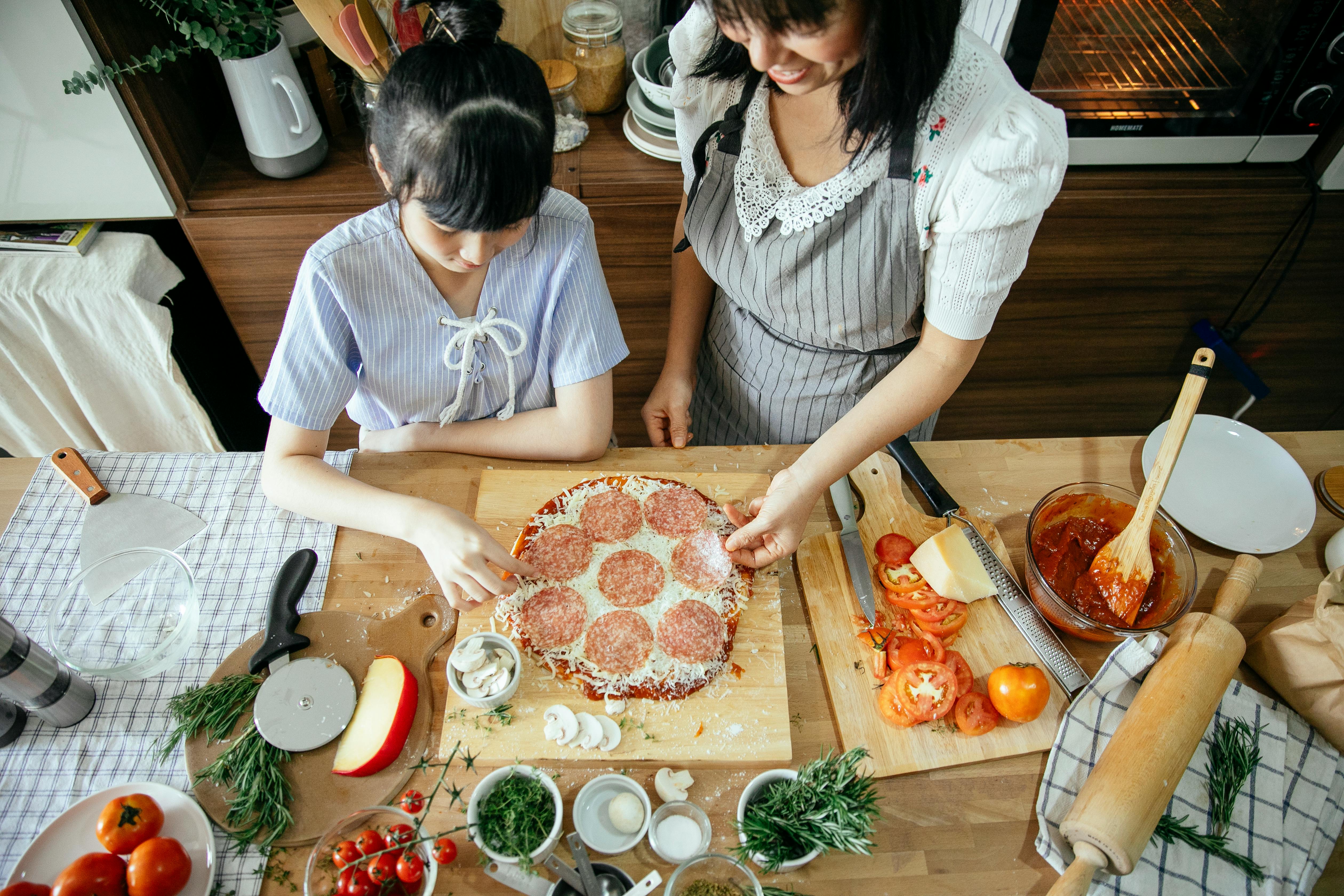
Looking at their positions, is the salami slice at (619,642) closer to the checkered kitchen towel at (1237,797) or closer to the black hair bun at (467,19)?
the checkered kitchen towel at (1237,797)

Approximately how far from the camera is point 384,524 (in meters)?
1.23

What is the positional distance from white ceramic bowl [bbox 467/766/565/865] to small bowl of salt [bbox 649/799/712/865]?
123 millimetres

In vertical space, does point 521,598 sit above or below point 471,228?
below

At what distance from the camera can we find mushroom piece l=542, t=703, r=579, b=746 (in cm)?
108

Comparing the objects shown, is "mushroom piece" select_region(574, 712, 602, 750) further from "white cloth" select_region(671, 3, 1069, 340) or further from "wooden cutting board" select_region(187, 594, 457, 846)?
"white cloth" select_region(671, 3, 1069, 340)

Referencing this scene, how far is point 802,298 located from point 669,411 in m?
0.39

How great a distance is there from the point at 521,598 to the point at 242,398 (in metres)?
1.70

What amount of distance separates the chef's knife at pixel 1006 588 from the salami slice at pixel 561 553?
1.97 feet

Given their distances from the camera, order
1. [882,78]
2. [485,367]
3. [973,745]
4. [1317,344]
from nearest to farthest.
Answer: [882,78], [973,745], [485,367], [1317,344]

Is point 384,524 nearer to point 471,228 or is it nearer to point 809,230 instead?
point 471,228

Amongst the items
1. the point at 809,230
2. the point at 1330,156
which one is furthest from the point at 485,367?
the point at 1330,156

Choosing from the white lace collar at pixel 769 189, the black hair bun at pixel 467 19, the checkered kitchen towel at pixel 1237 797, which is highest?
the black hair bun at pixel 467 19

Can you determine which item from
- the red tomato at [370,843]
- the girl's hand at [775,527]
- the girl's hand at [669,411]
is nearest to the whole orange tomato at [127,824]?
the red tomato at [370,843]

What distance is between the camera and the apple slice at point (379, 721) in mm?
1053
